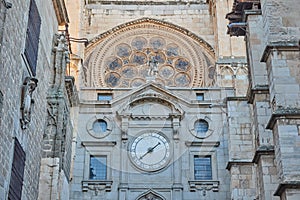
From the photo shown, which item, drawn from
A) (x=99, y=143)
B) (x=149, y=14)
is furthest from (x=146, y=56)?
(x=99, y=143)

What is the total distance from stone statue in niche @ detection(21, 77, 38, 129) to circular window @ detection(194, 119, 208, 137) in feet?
27.0

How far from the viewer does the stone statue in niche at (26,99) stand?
12555 millimetres

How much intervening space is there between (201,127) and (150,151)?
7.04 ft

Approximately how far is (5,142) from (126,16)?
14758mm

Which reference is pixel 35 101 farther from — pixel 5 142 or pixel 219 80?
pixel 219 80

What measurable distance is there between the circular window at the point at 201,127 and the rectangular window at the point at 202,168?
34.5 inches

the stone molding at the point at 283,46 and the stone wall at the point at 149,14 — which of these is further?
the stone wall at the point at 149,14

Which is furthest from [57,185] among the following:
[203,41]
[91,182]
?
[203,41]

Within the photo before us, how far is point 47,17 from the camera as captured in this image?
16.1 meters

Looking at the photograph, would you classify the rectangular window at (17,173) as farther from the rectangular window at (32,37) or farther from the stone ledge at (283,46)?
the stone ledge at (283,46)

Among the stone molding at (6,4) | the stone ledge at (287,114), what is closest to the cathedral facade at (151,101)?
the stone ledge at (287,114)

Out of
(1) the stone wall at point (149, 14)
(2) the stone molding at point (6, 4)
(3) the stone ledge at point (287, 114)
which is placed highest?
(1) the stone wall at point (149, 14)

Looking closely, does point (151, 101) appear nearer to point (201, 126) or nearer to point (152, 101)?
point (152, 101)

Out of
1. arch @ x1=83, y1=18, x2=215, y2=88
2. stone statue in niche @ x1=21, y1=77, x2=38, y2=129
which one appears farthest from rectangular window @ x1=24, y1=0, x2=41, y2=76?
arch @ x1=83, y1=18, x2=215, y2=88
